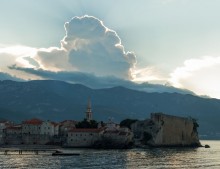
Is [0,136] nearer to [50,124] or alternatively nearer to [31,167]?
[50,124]

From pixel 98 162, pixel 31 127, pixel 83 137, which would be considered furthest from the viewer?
pixel 31 127

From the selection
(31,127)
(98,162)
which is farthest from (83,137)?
(98,162)

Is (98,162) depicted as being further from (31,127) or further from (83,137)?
(31,127)

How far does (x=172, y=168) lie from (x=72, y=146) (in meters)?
87.2

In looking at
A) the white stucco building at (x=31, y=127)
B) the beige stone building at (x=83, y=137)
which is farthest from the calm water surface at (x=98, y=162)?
the white stucco building at (x=31, y=127)

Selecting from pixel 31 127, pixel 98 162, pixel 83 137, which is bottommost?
pixel 98 162

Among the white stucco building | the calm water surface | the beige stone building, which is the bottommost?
the calm water surface

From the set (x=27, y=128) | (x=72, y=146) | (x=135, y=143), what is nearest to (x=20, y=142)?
(x=27, y=128)

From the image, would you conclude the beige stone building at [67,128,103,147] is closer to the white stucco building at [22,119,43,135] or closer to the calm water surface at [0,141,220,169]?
the white stucco building at [22,119,43,135]

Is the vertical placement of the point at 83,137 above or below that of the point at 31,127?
below

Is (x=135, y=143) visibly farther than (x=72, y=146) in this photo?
Yes

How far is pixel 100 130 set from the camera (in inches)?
6939

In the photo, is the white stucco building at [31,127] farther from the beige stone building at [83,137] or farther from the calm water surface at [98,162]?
the calm water surface at [98,162]

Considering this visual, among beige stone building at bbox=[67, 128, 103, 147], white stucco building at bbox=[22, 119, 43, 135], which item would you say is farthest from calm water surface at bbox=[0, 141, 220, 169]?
white stucco building at bbox=[22, 119, 43, 135]
